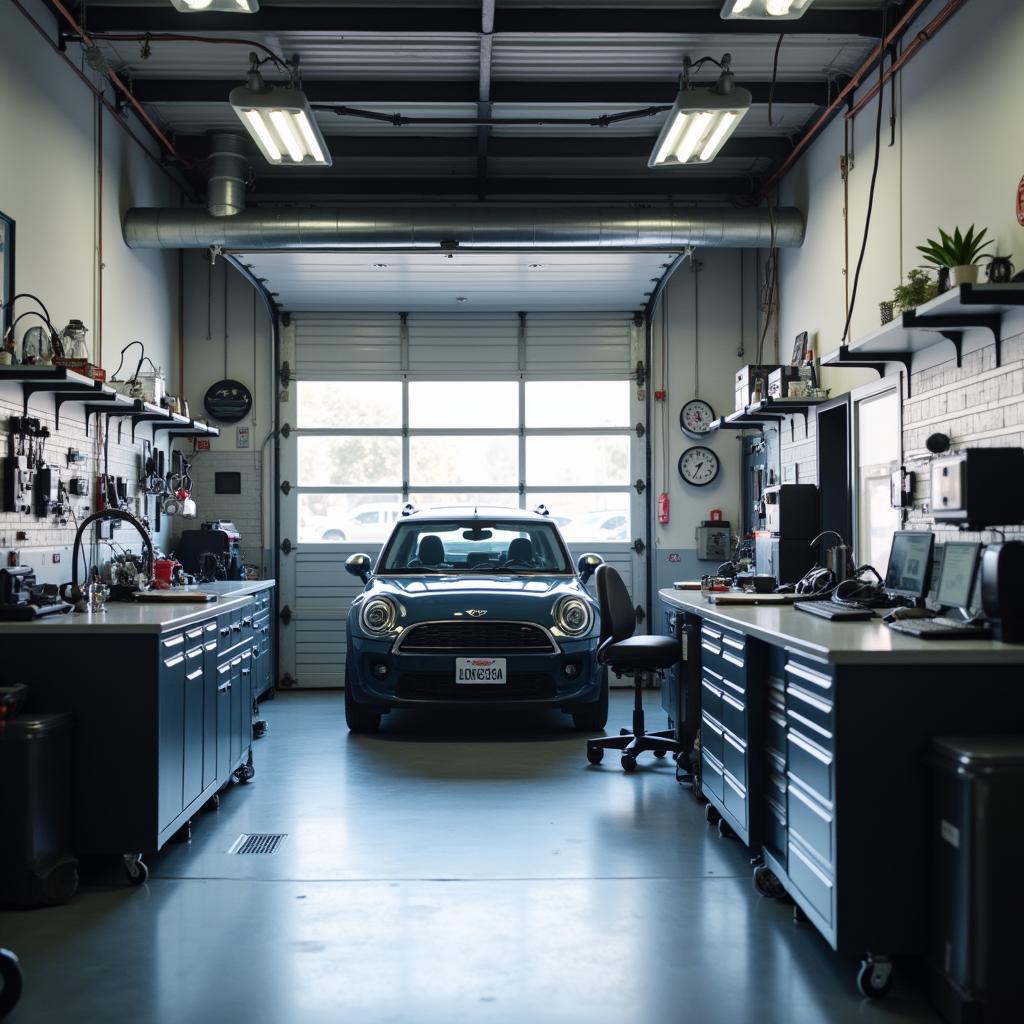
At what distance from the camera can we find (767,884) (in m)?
3.81

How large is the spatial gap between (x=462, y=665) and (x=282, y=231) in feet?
12.1

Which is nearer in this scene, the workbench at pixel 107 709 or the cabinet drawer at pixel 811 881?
the cabinet drawer at pixel 811 881

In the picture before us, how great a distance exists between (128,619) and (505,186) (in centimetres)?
618

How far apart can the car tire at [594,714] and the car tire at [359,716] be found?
131 cm

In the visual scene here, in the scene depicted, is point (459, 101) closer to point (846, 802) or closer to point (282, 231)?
point (282, 231)

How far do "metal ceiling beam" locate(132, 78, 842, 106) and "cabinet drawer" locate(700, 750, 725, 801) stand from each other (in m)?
4.68

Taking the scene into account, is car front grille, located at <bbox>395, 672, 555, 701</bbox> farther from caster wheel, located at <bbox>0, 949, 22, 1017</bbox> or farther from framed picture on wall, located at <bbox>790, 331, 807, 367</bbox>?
caster wheel, located at <bbox>0, 949, 22, 1017</bbox>

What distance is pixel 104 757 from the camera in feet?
12.8

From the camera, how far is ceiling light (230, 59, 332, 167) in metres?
6.08

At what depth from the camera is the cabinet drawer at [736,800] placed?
13.4 feet

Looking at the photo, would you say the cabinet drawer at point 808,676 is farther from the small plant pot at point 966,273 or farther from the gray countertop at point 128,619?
the gray countertop at point 128,619

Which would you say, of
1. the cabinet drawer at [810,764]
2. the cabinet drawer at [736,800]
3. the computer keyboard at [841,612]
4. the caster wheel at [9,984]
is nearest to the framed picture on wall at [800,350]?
the computer keyboard at [841,612]

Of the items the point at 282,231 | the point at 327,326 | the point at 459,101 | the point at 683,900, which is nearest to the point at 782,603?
the point at 683,900

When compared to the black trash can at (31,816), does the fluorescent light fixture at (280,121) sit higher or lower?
higher
